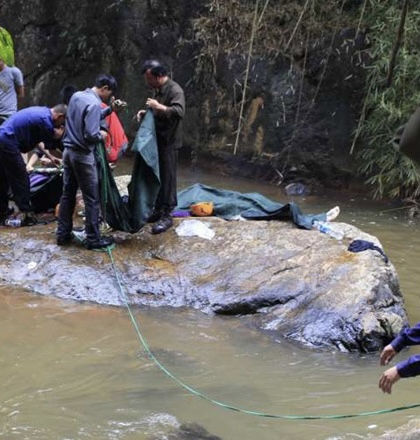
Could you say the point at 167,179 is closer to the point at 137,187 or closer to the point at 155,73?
the point at 137,187

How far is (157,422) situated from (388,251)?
4899mm

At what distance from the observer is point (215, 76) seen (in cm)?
1198

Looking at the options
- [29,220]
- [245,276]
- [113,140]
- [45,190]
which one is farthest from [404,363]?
[45,190]

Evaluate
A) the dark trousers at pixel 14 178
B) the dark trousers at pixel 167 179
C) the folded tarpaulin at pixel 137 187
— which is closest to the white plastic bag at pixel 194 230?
the dark trousers at pixel 167 179

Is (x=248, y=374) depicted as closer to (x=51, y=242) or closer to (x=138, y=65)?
(x=51, y=242)

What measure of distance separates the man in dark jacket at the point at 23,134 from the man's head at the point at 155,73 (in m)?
0.90

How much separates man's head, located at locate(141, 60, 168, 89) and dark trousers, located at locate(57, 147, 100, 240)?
93 centimetres

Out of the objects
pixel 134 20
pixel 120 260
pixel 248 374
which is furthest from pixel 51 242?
pixel 134 20

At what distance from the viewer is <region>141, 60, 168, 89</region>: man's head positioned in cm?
620

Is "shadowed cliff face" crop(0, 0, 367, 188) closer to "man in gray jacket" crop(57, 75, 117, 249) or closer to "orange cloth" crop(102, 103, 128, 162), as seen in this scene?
"orange cloth" crop(102, 103, 128, 162)

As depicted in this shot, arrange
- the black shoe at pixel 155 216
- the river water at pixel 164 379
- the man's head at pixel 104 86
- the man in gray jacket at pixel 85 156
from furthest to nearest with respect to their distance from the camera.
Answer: the black shoe at pixel 155 216, the man's head at pixel 104 86, the man in gray jacket at pixel 85 156, the river water at pixel 164 379

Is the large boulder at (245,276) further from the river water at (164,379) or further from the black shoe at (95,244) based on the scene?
the river water at (164,379)

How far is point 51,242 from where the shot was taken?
251 inches

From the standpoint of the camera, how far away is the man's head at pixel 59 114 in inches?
254
